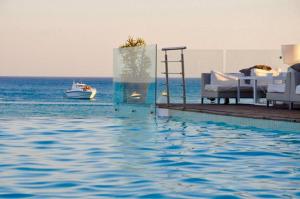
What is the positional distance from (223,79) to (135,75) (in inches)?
74.0

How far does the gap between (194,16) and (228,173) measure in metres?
20.0

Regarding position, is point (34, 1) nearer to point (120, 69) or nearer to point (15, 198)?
point (120, 69)

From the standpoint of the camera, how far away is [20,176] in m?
5.90

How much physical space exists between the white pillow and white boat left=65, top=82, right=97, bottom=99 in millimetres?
25992

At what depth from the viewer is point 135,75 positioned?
14.6 meters

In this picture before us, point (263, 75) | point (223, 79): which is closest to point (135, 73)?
point (223, 79)

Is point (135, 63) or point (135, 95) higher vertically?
point (135, 63)

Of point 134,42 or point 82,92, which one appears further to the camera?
point 82,92

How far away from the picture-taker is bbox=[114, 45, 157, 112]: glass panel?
44.7 ft

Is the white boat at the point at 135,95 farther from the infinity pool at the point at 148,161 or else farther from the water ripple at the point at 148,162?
the water ripple at the point at 148,162

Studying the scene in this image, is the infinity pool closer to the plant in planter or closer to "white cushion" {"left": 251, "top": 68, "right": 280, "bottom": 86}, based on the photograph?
"white cushion" {"left": 251, "top": 68, "right": 280, "bottom": 86}

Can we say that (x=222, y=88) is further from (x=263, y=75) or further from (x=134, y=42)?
(x=134, y=42)

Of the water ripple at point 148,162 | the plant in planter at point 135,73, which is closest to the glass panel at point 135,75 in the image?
the plant in planter at point 135,73

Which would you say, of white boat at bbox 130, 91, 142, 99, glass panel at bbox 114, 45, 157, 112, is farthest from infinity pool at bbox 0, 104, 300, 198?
white boat at bbox 130, 91, 142, 99
